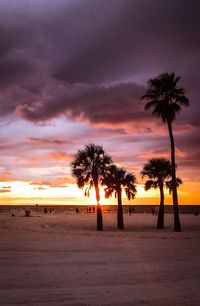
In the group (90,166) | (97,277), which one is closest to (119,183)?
(90,166)

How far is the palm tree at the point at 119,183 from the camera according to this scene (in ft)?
118

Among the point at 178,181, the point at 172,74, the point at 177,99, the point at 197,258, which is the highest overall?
the point at 172,74

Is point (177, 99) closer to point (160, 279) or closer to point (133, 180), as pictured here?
point (133, 180)

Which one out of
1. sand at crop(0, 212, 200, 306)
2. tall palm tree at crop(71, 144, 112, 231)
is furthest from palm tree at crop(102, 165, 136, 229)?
sand at crop(0, 212, 200, 306)

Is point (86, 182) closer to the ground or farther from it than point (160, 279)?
farther from it

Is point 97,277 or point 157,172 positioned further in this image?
point 157,172

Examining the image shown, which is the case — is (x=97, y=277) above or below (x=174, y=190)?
below

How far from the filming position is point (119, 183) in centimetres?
3688

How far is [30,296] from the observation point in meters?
7.96

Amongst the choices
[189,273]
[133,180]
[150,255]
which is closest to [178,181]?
[133,180]

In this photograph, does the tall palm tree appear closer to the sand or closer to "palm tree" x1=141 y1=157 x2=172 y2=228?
"palm tree" x1=141 y1=157 x2=172 y2=228

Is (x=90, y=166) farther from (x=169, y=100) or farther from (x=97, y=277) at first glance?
(x=97, y=277)

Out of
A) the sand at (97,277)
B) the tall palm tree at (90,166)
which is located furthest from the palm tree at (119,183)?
the sand at (97,277)

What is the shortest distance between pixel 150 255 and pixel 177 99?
20.7 meters
